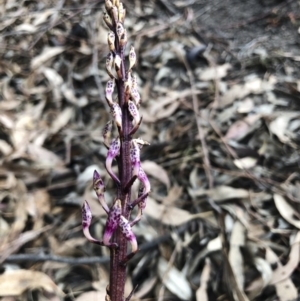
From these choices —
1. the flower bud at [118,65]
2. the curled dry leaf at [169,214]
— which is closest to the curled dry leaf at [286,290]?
the curled dry leaf at [169,214]

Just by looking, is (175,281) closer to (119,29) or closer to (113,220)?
(113,220)

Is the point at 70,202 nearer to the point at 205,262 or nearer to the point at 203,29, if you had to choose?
the point at 205,262

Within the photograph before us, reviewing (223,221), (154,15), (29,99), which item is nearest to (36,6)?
(154,15)

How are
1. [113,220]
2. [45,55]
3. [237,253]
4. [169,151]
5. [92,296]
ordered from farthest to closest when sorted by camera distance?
[45,55], [169,151], [237,253], [92,296], [113,220]

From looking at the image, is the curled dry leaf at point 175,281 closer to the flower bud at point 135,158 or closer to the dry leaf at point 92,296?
the dry leaf at point 92,296

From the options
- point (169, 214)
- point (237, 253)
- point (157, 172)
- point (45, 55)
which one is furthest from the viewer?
point (45, 55)

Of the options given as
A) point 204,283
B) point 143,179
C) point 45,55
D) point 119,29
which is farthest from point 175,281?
point 45,55
